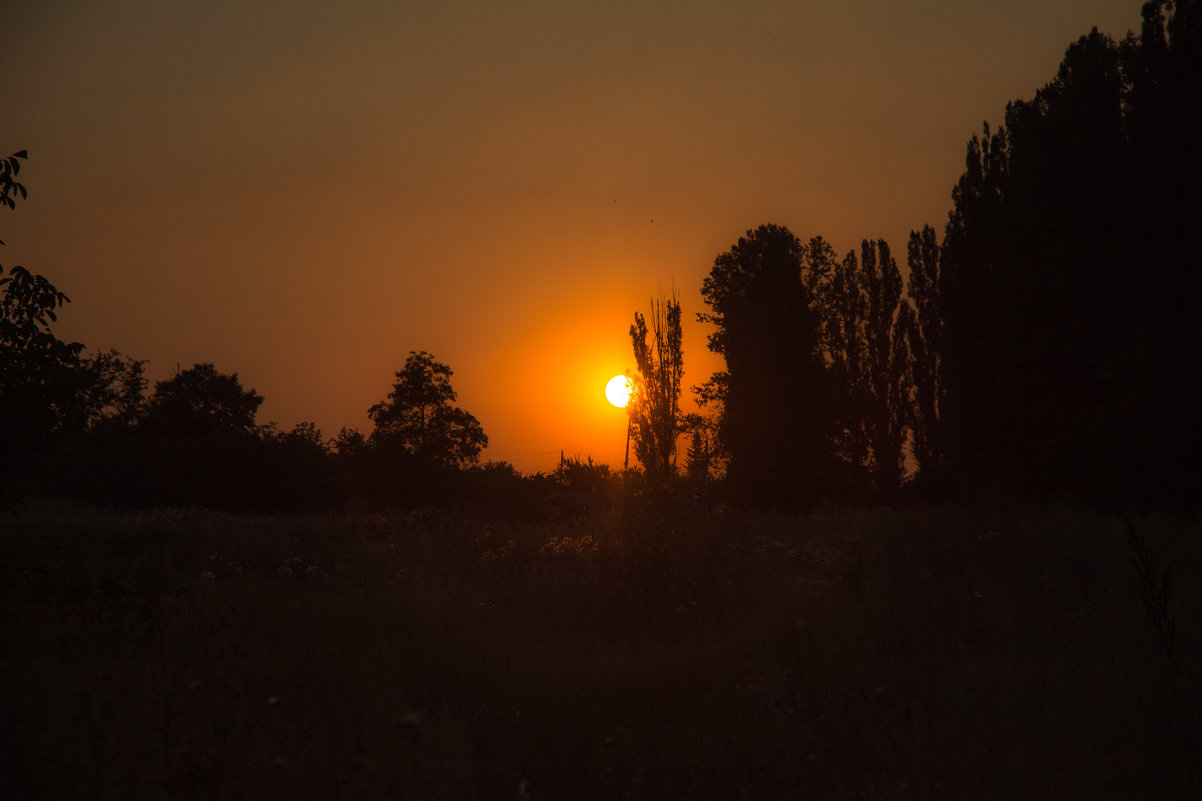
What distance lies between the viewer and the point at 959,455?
2702 centimetres

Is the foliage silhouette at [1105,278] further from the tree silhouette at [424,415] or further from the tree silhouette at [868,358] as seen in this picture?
the tree silhouette at [424,415]

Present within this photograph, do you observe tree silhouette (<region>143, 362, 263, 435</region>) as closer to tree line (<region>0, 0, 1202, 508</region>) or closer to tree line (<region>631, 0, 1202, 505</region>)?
tree line (<region>0, 0, 1202, 508</region>)

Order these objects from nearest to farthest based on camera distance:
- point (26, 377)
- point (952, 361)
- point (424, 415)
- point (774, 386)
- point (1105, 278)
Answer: point (26, 377) → point (1105, 278) → point (952, 361) → point (774, 386) → point (424, 415)

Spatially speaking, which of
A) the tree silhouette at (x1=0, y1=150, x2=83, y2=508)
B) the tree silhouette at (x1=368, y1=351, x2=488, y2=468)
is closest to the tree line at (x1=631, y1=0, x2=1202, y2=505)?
the tree silhouette at (x1=0, y1=150, x2=83, y2=508)

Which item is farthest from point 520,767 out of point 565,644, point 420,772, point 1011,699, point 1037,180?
point 1037,180

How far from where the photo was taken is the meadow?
3947mm

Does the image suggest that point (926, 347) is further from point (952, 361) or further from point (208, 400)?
point (208, 400)

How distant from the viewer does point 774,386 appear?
32062 millimetres

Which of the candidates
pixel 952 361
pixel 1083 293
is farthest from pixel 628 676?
pixel 952 361

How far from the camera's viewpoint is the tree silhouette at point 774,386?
31375 millimetres

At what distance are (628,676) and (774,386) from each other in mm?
27177

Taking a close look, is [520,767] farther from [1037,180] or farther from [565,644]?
[1037,180]

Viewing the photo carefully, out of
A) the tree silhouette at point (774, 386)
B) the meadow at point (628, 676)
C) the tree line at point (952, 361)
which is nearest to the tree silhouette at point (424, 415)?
the tree line at point (952, 361)

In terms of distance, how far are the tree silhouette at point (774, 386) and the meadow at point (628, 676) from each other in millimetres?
20875
